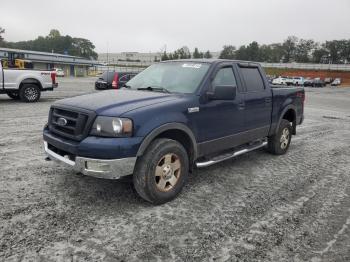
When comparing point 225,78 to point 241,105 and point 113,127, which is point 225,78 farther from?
point 113,127

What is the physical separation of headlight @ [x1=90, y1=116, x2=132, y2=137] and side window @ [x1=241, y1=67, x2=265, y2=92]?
8.83 feet

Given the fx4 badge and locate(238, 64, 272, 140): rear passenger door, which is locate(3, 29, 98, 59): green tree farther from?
the fx4 badge

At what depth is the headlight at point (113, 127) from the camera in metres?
3.76

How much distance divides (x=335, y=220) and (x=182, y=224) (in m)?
1.85

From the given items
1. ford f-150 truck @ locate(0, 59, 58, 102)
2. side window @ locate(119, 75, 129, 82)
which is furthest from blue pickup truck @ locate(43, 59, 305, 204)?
side window @ locate(119, 75, 129, 82)

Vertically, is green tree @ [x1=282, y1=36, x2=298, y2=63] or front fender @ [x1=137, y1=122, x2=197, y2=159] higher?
green tree @ [x1=282, y1=36, x2=298, y2=63]

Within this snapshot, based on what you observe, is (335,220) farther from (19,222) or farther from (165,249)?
(19,222)

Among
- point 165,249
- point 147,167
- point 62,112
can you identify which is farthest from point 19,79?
point 165,249

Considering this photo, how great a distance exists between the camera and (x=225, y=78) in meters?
5.25

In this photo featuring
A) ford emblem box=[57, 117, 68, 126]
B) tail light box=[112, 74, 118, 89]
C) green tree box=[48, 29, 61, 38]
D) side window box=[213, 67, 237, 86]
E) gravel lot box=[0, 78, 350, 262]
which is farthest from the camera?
green tree box=[48, 29, 61, 38]

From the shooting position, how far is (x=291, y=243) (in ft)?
11.2

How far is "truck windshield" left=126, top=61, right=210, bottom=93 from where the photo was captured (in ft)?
15.9

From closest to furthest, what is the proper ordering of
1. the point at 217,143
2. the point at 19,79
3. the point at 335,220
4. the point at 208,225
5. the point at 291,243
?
the point at 291,243
the point at 208,225
the point at 335,220
the point at 217,143
the point at 19,79

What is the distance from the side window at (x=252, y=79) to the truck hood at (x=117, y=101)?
1753 millimetres
